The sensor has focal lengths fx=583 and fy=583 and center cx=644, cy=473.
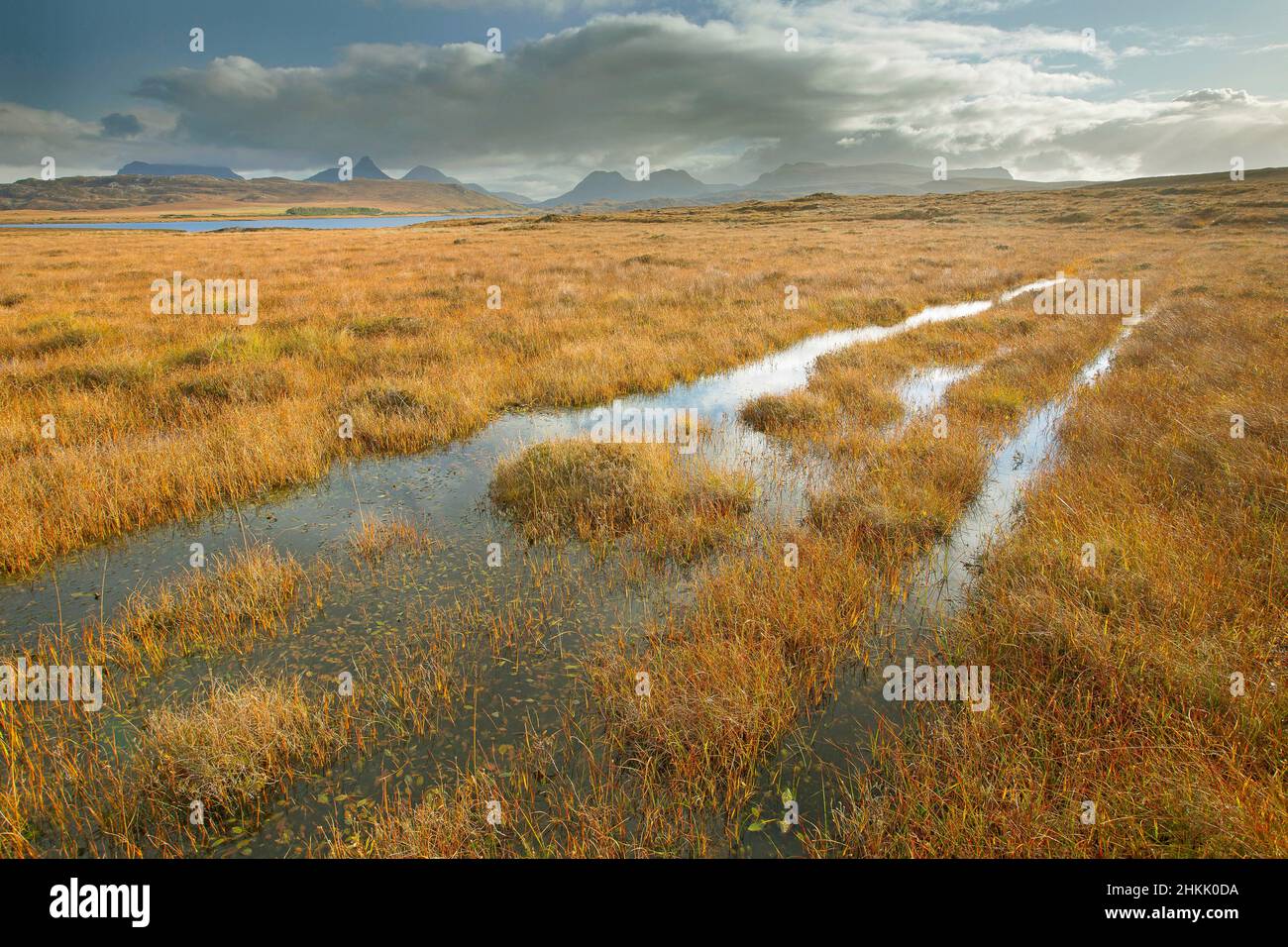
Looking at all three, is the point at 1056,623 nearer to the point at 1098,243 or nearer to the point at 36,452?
the point at 36,452

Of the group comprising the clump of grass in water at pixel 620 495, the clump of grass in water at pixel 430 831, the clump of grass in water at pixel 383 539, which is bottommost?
the clump of grass in water at pixel 430 831

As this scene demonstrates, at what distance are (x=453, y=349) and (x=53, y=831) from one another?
40.4ft

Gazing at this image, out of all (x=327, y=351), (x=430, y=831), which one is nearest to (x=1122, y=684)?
(x=430, y=831)

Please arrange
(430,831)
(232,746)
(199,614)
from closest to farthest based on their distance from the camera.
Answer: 1. (430,831)
2. (232,746)
3. (199,614)

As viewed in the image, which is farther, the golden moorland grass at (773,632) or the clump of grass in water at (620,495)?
the clump of grass in water at (620,495)


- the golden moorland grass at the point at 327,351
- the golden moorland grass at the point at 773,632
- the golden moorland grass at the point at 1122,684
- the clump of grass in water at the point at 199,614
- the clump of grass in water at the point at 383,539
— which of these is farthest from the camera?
the golden moorland grass at the point at 327,351

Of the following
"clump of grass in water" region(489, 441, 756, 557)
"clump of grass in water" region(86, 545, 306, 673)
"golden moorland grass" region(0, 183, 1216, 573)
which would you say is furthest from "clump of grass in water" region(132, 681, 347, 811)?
"golden moorland grass" region(0, 183, 1216, 573)

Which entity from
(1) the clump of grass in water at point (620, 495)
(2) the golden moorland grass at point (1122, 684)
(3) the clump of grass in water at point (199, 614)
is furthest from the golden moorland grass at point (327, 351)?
(2) the golden moorland grass at point (1122, 684)

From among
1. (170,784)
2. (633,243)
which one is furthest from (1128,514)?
(633,243)

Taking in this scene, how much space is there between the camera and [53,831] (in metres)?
3.27

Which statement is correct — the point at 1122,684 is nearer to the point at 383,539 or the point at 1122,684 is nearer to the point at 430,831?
the point at 430,831

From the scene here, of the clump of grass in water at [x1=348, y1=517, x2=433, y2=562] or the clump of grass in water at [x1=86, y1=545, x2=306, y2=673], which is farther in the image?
the clump of grass in water at [x1=348, y1=517, x2=433, y2=562]

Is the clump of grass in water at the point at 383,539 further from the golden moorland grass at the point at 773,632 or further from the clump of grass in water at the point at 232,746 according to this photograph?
the golden moorland grass at the point at 773,632

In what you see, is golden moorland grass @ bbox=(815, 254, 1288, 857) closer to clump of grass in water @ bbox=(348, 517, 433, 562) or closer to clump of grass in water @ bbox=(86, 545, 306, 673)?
clump of grass in water @ bbox=(86, 545, 306, 673)
